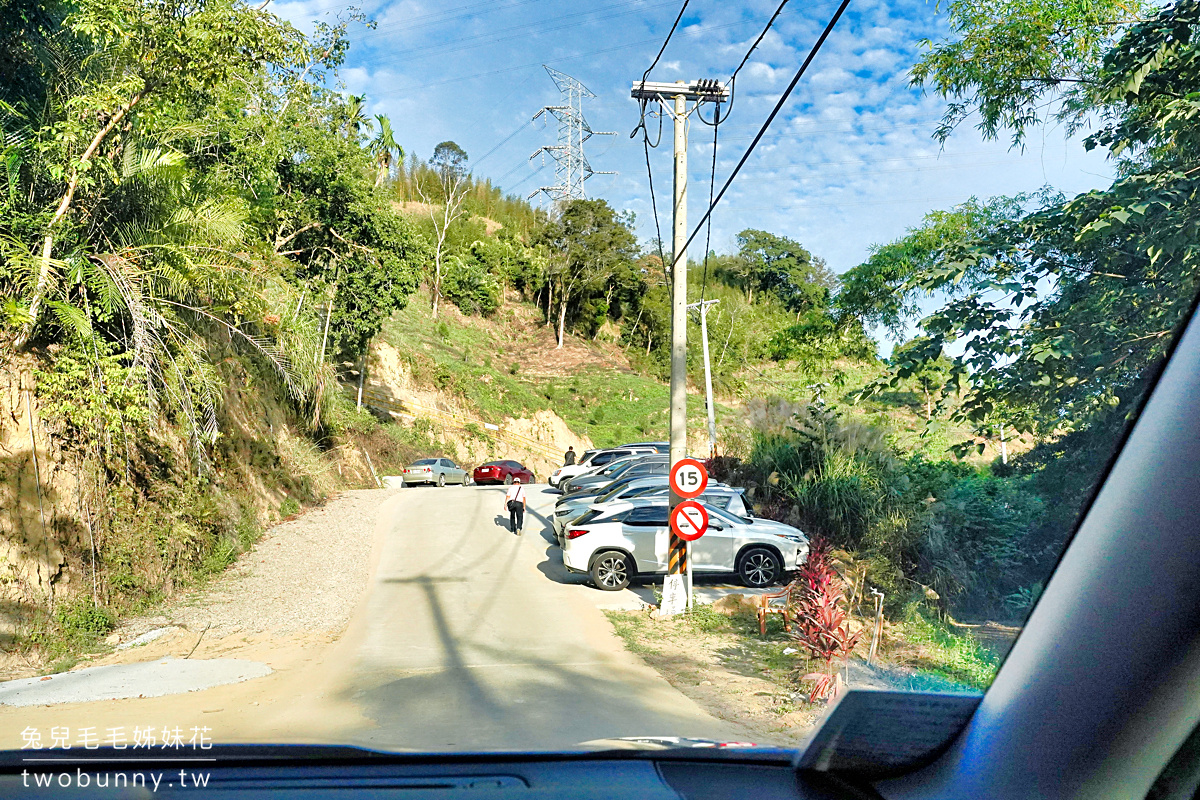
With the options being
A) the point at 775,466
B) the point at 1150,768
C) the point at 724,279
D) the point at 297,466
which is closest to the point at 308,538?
the point at 297,466

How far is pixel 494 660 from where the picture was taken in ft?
31.7

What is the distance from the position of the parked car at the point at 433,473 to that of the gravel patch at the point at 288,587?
13.4 meters

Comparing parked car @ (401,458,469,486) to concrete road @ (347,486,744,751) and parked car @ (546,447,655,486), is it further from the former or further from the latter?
concrete road @ (347,486,744,751)

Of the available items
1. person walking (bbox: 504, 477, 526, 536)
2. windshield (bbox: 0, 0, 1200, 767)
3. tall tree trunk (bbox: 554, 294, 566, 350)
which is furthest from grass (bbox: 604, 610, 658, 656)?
tall tree trunk (bbox: 554, 294, 566, 350)

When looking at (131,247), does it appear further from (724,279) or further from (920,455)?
(724,279)

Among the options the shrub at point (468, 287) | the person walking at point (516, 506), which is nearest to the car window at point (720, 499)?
the person walking at point (516, 506)

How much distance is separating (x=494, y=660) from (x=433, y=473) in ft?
85.0

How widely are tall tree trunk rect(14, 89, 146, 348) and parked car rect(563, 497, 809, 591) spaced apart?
28.4 ft

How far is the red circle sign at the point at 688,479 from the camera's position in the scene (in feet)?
42.3

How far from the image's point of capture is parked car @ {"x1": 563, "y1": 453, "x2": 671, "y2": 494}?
2323 cm

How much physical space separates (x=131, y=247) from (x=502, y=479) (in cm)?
2433

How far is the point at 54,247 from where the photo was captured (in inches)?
436

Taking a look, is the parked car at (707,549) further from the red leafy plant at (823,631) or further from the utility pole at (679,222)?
the red leafy plant at (823,631)

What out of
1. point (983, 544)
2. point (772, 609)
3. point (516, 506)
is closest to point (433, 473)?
point (516, 506)
